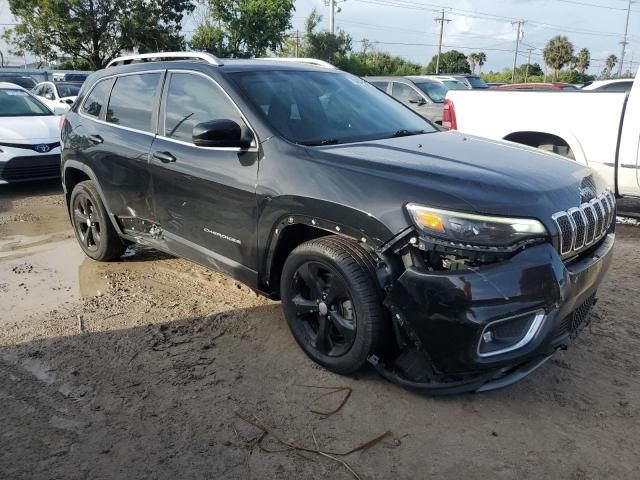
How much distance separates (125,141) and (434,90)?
36.2ft

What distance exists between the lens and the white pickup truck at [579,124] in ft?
19.0

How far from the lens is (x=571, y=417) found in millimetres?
2871

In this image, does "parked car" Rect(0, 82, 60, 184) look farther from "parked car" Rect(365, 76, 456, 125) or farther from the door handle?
"parked car" Rect(365, 76, 456, 125)

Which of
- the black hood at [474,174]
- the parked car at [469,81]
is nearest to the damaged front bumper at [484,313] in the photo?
the black hood at [474,174]

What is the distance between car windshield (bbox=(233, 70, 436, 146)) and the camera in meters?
3.58

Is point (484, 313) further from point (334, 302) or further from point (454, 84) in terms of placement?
point (454, 84)

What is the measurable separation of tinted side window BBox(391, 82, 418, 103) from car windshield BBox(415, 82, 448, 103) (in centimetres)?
26

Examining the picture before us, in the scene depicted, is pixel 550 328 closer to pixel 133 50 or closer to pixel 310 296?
pixel 310 296

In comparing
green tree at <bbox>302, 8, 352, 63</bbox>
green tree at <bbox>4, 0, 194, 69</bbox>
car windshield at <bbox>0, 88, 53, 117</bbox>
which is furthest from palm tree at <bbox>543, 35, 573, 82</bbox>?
car windshield at <bbox>0, 88, 53, 117</bbox>

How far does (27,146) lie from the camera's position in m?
8.45

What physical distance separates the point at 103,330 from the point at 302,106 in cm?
209

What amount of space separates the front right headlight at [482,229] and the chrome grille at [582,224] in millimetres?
167

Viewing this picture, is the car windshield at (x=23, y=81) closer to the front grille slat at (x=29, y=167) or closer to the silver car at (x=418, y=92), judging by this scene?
the silver car at (x=418, y=92)

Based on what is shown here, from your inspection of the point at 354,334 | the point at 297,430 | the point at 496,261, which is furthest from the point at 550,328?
the point at 297,430
